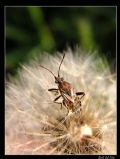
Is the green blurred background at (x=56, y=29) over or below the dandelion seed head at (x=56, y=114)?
over

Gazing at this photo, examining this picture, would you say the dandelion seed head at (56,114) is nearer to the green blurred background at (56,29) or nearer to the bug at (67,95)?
the bug at (67,95)

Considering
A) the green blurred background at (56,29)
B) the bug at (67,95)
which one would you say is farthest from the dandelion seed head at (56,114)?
the green blurred background at (56,29)

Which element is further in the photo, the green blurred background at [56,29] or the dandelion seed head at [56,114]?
the green blurred background at [56,29]

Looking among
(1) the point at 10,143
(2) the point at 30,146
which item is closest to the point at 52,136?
(2) the point at 30,146

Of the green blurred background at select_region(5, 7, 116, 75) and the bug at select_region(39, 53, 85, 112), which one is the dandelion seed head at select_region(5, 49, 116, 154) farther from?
the green blurred background at select_region(5, 7, 116, 75)

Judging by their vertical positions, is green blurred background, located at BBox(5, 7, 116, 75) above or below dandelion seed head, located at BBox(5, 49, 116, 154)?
above

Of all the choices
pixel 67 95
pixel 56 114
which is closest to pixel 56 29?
pixel 56 114

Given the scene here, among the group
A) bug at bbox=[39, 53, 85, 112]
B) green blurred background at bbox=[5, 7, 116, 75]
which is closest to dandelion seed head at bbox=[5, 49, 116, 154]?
bug at bbox=[39, 53, 85, 112]
